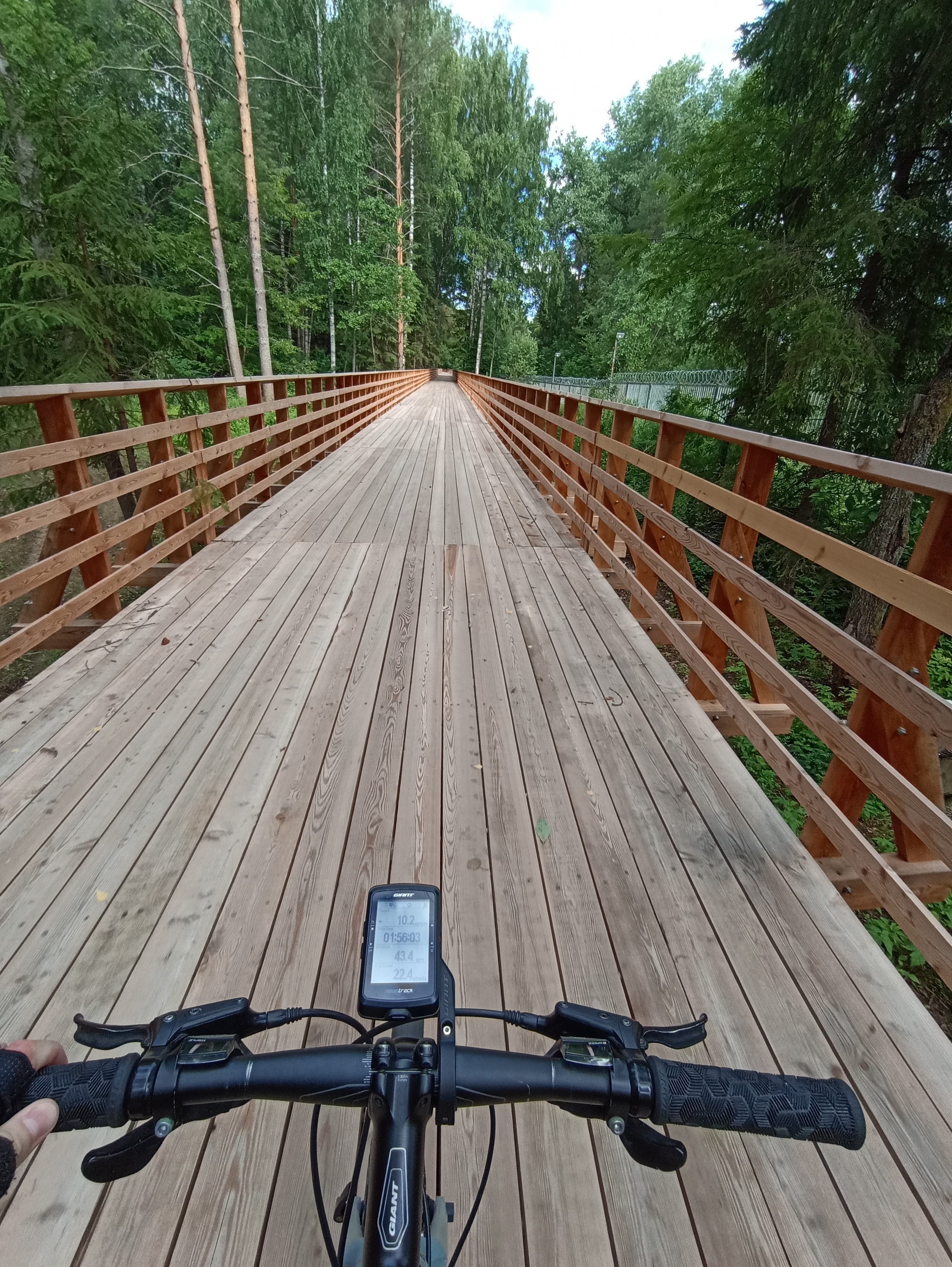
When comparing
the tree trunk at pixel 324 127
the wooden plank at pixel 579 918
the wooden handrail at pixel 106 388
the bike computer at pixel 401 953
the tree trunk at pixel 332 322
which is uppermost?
the tree trunk at pixel 324 127

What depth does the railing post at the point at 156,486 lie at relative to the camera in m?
3.23

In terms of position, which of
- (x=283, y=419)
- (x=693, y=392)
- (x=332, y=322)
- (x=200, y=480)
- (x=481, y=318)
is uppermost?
(x=481, y=318)

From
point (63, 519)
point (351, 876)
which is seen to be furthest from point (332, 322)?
point (351, 876)

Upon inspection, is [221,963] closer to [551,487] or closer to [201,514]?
[201,514]

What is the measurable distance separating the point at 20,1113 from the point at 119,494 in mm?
→ 2977

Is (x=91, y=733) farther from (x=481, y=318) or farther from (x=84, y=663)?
(x=481, y=318)

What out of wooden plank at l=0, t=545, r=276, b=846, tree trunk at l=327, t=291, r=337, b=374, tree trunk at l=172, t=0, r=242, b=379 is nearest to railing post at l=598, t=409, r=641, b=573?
wooden plank at l=0, t=545, r=276, b=846

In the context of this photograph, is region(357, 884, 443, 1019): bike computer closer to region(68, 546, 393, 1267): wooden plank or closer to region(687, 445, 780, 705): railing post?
region(68, 546, 393, 1267): wooden plank

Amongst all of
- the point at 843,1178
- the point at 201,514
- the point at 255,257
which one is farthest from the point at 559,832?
the point at 255,257

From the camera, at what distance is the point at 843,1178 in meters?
1.04

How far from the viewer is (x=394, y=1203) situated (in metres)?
0.50

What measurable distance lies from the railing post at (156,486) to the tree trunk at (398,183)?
18.4 m

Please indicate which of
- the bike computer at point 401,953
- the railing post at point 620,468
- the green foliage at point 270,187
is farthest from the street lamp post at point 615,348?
the bike computer at point 401,953

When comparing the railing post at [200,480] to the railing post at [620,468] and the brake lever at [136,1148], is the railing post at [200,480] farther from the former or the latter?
the brake lever at [136,1148]
